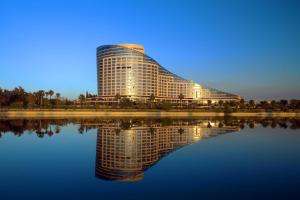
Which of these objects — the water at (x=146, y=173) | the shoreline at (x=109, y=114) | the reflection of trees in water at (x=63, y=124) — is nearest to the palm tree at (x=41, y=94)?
the shoreline at (x=109, y=114)

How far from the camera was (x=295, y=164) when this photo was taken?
19391 millimetres

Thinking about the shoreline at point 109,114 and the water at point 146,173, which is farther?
the shoreline at point 109,114

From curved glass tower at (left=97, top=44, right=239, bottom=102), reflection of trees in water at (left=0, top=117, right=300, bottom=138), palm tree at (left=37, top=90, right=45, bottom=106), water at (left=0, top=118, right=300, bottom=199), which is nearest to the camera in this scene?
water at (left=0, top=118, right=300, bottom=199)

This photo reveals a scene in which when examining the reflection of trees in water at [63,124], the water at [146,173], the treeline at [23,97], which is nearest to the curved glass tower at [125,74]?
the treeline at [23,97]

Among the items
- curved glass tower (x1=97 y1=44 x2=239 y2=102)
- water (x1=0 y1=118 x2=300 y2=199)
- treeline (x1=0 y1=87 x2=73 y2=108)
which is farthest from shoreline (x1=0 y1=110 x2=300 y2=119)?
curved glass tower (x1=97 y1=44 x2=239 y2=102)

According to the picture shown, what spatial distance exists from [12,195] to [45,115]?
3052 inches

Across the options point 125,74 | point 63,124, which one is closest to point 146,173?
point 63,124

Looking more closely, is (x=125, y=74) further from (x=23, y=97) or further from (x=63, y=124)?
(x=63, y=124)

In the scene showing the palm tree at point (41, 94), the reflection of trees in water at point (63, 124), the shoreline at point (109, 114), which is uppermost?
the palm tree at point (41, 94)

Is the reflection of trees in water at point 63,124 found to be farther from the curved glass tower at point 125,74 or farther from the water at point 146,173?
the curved glass tower at point 125,74

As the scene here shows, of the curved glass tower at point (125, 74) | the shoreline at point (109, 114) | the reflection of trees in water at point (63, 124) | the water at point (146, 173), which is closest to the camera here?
the water at point (146, 173)

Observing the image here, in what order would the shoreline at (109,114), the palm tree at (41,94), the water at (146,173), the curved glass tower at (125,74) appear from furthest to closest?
the curved glass tower at (125,74) < the palm tree at (41,94) < the shoreline at (109,114) < the water at (146,173)

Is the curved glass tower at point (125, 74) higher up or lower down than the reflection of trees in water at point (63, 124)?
higher up

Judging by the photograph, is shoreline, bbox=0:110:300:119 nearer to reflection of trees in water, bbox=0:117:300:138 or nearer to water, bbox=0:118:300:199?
reflection of trees in water, bbox=0:117:300:138
